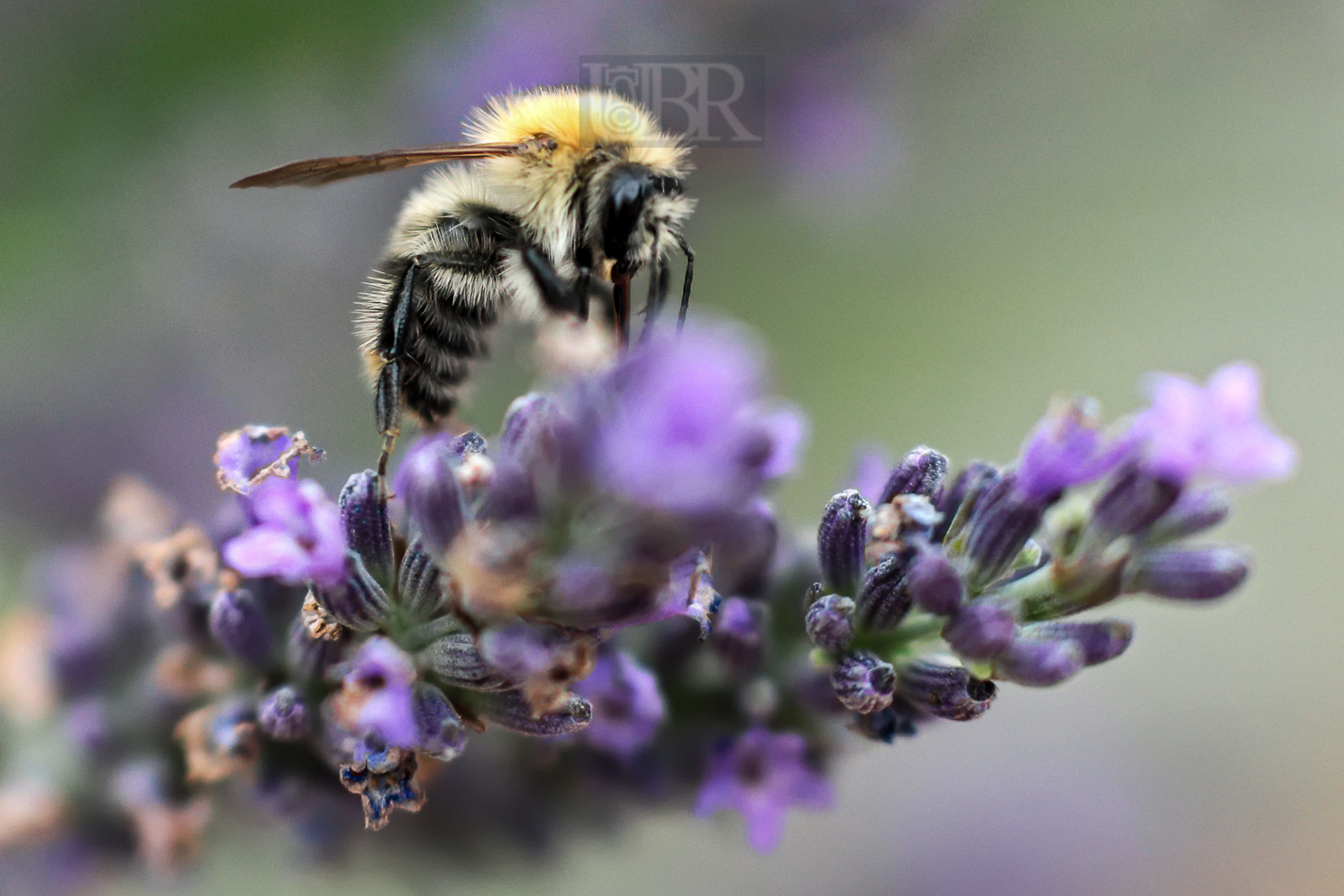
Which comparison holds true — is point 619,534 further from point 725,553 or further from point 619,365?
point 619,365

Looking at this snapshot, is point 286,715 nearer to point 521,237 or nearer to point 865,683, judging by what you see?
point 865,683

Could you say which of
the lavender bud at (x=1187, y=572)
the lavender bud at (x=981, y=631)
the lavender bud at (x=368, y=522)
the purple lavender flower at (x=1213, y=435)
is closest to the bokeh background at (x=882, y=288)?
the lavender bud at (x=368, y=522)

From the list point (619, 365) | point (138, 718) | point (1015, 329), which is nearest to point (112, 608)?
point (138, 718)

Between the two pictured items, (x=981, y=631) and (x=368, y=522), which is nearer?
(x=981, y=631)

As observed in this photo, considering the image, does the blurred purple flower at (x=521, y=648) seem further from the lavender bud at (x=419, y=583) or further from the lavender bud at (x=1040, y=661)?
the lavender bud at (x=1040, y=661)

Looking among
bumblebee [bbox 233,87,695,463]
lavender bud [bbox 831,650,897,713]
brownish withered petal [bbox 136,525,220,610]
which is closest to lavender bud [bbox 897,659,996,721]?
lavender bud [bbox 831,650,897,713]

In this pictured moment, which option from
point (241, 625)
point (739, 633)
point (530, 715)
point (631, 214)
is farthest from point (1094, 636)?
point (241, 625)

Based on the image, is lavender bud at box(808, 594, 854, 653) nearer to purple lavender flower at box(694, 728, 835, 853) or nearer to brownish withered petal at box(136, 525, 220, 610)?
purple lavender flower at box(694, 728, 835, 853)

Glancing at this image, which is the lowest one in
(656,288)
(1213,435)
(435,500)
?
(435,500)
